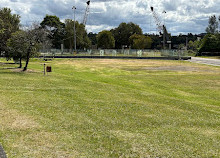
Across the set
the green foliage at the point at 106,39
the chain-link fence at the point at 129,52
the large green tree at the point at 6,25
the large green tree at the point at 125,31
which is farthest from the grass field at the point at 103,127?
the large green tree at the point at 125,31

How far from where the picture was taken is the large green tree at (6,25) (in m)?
39.2

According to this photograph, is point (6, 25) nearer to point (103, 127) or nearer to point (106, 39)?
point (103, 127)

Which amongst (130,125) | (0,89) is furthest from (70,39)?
(130,125)

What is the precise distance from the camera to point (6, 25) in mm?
40688

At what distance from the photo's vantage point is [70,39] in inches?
4323

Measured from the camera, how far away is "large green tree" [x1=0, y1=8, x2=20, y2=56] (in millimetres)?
39188

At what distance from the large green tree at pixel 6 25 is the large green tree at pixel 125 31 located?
89.4 meters

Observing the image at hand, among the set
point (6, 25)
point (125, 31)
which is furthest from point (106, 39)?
point (6, 25)

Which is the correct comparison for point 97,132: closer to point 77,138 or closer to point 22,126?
point 77,138

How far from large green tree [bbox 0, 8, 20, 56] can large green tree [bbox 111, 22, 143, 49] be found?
8936 centimetres

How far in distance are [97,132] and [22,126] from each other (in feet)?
8.03

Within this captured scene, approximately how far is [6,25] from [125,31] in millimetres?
95522

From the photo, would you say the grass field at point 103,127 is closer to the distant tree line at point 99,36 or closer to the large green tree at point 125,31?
the distant tree line at point 99,36

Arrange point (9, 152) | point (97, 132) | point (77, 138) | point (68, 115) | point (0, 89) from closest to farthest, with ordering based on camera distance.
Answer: point (9, 152)
point (77, 138)
point (97, 132)
point (68, 115)
point (0, 89)
